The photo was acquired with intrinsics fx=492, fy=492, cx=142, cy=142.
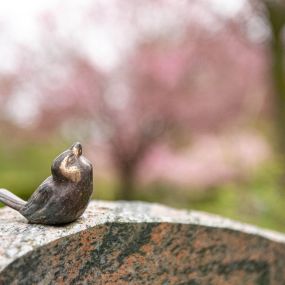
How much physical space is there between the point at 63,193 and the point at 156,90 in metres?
6.51

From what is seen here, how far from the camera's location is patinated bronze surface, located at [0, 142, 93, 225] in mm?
1903

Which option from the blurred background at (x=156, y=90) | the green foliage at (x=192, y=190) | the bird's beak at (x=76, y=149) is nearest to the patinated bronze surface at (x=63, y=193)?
the bird's beak at (x=76, y=149)

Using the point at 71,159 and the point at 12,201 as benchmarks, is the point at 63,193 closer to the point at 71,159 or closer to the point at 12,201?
the point at 71,159

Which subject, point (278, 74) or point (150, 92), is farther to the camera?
point (150, 92)

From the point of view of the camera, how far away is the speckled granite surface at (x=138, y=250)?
1780 mm

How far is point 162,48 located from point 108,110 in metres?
1.40

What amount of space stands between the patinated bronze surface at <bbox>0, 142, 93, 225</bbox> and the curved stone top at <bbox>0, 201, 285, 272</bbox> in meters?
0.04

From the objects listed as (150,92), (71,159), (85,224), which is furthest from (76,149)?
(150,92)

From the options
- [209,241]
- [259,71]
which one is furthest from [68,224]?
[259,71]

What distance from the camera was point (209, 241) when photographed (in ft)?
7.85

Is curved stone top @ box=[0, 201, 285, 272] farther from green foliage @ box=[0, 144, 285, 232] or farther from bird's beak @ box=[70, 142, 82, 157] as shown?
green foliage @ box=[0, 144, 285, 232]

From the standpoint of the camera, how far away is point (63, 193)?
74.8 inches

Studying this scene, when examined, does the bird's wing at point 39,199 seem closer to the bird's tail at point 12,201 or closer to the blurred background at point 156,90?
the bird's tail at point 12,201

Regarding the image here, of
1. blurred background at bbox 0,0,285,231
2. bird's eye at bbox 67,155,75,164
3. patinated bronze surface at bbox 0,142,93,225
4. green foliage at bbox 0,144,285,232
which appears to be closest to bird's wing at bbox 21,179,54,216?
patinated bronze surface at bbox 0,142,93,225
